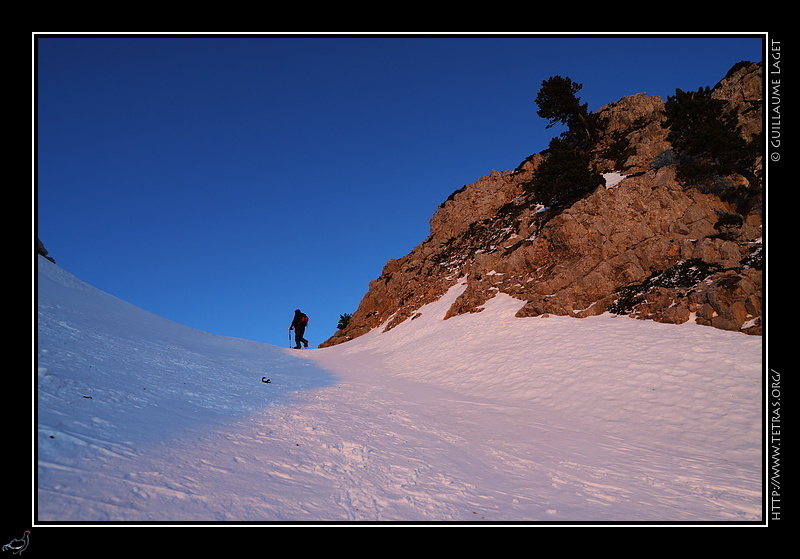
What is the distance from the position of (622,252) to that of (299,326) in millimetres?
24086

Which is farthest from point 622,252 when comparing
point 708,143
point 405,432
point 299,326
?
point 299,326

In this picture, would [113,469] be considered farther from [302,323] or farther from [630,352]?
[302,323]

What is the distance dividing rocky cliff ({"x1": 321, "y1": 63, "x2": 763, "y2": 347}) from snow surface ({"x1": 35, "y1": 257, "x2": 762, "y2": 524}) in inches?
82.1

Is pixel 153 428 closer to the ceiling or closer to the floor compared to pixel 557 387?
closer to the ceiling

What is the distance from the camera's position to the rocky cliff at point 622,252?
16.9m

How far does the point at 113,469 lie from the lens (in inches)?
166

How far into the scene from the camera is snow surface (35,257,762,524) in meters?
4.29
